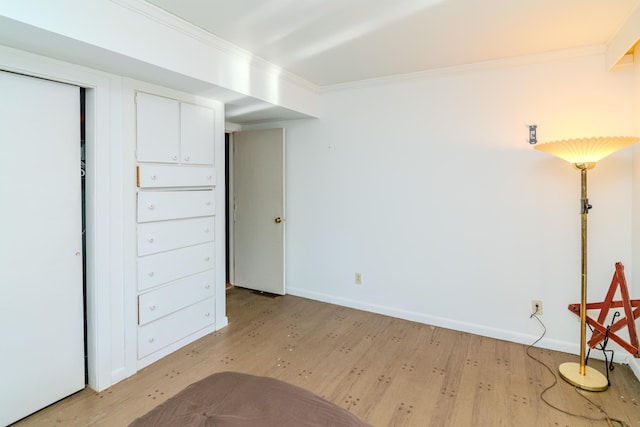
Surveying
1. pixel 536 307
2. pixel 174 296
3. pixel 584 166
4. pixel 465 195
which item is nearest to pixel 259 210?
pixel 174 296

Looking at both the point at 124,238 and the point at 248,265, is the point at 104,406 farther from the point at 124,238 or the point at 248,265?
the point at 248,265

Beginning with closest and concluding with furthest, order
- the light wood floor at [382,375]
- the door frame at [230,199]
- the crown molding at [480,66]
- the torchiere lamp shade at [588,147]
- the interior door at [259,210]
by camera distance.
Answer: the light wood floor at [382,375] < the torchiere lamp shade at [588,147] < the crown molding at [480,66] < the interior door at [259,210] < the door frame at [230,199]

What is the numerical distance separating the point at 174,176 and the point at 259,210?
159 centimetres

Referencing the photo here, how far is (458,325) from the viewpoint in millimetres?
3271

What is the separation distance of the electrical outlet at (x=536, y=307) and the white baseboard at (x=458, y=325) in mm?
214

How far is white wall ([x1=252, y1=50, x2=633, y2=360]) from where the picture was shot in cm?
272

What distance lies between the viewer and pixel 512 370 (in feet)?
8.44

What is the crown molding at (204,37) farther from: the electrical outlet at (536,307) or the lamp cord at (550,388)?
the lamp cord at (550,388)

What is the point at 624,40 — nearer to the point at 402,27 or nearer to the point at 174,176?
the point at 402,27

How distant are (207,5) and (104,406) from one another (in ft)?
8.48

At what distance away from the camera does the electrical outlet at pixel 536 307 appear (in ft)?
9.63

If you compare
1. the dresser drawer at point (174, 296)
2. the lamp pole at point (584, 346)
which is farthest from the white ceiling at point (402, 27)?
the dresser drawer at point (174, 296)

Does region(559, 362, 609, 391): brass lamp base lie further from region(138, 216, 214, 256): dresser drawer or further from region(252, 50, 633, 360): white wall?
region(138, 216, 214, 256): dresser drawer

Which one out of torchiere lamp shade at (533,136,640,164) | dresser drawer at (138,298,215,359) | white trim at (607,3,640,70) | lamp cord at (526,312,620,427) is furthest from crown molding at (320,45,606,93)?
dresser drawer at (138,298,215,359)
